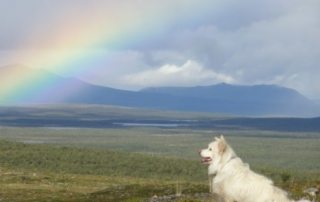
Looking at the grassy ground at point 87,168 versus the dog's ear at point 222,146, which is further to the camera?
the grassy ground at point 87,168

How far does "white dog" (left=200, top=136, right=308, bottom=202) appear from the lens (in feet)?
59.0

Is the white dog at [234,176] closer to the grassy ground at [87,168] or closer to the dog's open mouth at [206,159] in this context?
the dog's open mouth at [206,159]

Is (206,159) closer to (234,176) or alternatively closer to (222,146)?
(222,146)

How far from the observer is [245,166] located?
18.4 metres

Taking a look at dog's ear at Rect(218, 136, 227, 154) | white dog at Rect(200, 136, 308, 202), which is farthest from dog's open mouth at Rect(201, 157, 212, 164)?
dog's ear at Rect(218, 136, 227, 154)

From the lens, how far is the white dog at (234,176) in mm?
17969

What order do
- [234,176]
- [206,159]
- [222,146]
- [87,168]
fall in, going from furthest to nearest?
[87,168] → [206,159] → [234,176] → [222,146]

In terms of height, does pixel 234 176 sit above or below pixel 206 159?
below

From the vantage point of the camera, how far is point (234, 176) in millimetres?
18203

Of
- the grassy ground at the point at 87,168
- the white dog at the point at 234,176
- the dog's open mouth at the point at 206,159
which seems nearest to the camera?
the white dog at the point at 234,176

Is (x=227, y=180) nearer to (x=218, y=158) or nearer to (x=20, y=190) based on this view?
(x=218, y=158)

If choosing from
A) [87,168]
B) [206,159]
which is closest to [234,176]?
[206,159]

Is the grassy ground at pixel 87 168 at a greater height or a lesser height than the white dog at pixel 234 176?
lesser

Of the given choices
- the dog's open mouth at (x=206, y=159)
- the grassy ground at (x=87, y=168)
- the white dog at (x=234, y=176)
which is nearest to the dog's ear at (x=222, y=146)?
the white dog at (x=234, y=176)
